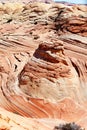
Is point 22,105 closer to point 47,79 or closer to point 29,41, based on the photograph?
point 47,79

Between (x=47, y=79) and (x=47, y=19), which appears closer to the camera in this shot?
(x=47, y=79)

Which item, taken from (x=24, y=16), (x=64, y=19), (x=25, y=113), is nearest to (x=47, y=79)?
(x=25, y=113)

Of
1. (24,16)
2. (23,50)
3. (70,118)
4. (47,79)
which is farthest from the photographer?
(24,16)

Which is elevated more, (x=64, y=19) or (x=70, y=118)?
(x=64, y=19)

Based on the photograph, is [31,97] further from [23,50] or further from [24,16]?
[24,16]

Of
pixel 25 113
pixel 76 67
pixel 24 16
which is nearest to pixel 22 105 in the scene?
pixel 25 113

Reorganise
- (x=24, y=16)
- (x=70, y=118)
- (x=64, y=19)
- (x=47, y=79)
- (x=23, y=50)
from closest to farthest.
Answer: (x=70, y=118) → (x=47, y=79) → (x=23, y=50) → (x=64, y=19) → (x=24, y=16)
